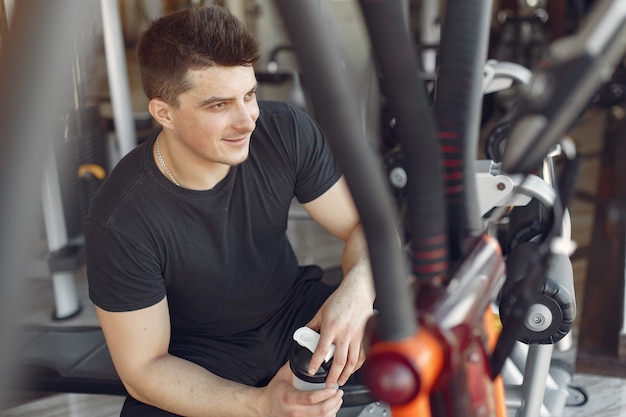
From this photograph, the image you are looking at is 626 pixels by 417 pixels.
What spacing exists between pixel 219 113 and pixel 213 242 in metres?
0.29

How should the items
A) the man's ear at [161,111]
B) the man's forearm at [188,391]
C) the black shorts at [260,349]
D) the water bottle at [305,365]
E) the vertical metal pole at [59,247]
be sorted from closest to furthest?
the water bottle at [305,365] < the man's forearm at [188,391] < the man's ear at [161,111] < the black shorts at [260,349] < the vertical metal pole at [59,247]

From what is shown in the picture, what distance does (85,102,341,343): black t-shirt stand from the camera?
1.45 m

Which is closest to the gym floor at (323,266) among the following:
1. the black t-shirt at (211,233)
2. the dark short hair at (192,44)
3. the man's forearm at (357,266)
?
the black t-shirt at (211,233)

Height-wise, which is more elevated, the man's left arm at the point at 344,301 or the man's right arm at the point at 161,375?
the man's left arm at the point at 344,301

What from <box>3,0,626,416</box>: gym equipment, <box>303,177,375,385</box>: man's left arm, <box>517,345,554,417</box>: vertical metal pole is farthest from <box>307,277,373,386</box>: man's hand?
<box>3,0,626,416</box>: gym equipment

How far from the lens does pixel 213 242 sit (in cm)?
157

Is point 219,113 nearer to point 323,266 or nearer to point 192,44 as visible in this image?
point 192,44

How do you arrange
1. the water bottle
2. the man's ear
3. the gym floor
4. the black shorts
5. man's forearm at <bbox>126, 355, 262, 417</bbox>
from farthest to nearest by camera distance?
1. the gym floor
2. the black shorts
3. the man's ear
4. man's forearm at <bbox>126, 355, 262, 417</bbox>
5. the water bottle

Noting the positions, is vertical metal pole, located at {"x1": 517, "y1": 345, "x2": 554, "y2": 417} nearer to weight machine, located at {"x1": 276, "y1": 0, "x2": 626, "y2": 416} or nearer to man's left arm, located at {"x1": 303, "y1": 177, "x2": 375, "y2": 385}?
man's left arm, located at {"x1": 303, "y1": 177, "x2": 375, "y2": 385}

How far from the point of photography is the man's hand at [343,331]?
1224 millimetres

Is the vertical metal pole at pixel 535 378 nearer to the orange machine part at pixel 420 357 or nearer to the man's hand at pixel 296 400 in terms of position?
the man's hand at pixel 296 400

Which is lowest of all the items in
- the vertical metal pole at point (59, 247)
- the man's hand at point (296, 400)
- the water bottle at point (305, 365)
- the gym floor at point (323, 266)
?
the gym floor at point (323, 266)

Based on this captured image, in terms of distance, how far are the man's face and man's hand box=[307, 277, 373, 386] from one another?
0.36 meters

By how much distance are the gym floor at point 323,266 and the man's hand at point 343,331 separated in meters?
0.47
